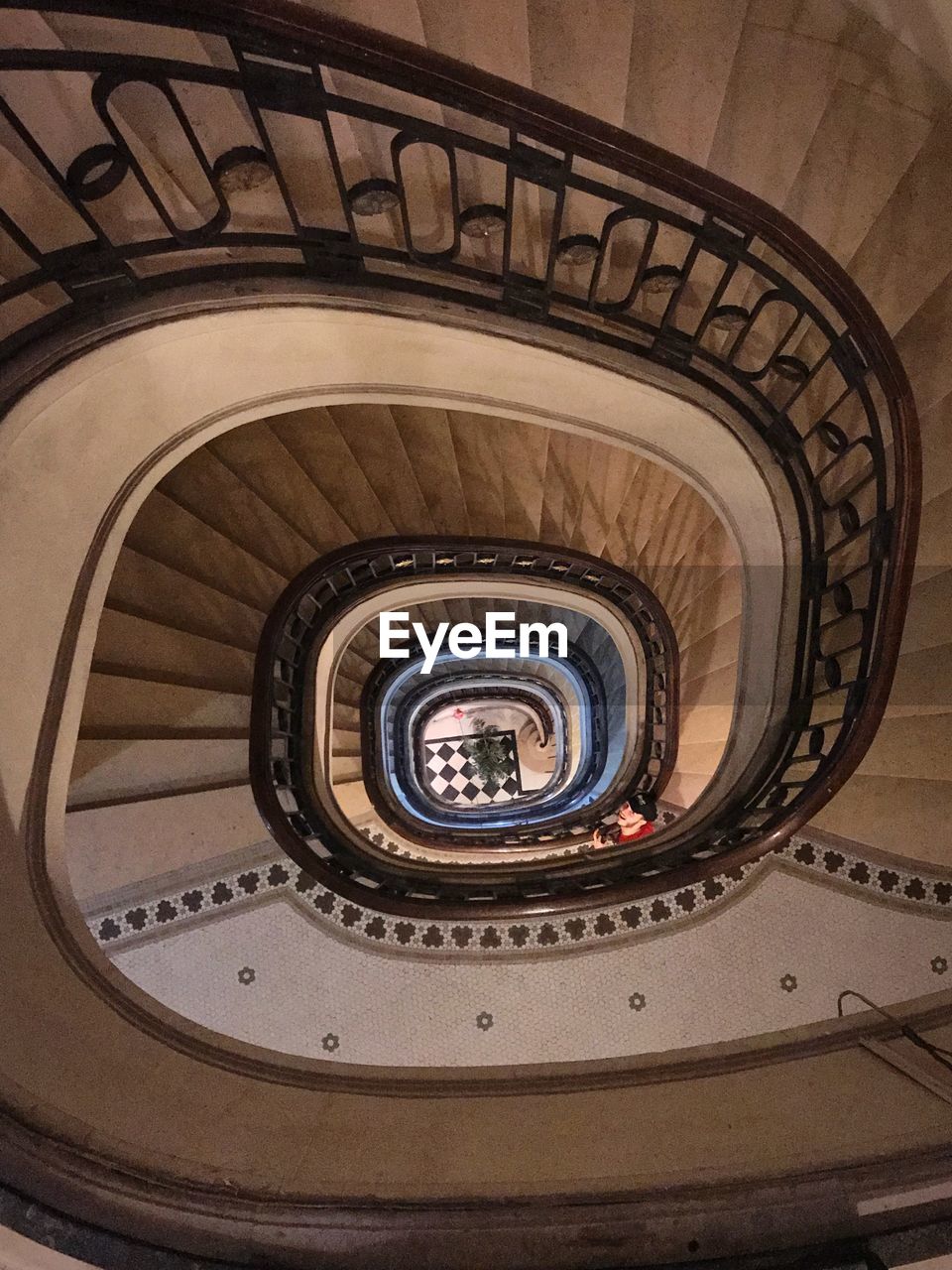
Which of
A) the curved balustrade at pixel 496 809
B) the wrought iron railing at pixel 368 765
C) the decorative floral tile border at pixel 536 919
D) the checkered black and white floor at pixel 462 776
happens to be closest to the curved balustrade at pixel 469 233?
the decorative floral tile border at pixel 536 919

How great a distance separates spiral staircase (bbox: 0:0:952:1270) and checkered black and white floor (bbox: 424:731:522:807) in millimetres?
6951

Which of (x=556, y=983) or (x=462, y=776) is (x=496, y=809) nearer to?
(x=462, y=776)

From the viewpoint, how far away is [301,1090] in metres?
2.06

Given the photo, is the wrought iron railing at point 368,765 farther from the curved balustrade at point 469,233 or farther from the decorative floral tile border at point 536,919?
the curved balustrade at point 469,233

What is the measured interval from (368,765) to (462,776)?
436 centimetres

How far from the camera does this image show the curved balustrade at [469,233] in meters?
1.62

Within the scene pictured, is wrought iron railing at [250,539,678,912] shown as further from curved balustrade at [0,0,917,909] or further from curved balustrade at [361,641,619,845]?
curved balustrade at [0,0,917,909]

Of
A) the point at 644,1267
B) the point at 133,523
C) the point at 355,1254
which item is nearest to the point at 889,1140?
the point at 644,1267

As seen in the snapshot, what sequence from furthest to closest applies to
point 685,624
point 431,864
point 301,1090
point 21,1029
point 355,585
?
point 685,624 → point 355,585 → point 431,864 → point 301,1090 → point 21,1029

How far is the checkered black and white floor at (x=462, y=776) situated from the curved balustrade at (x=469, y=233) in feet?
27.1

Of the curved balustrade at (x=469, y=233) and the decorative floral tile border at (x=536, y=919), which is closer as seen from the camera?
the curved balustrade at (x=469, y=233)

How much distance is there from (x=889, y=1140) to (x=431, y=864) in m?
3.39

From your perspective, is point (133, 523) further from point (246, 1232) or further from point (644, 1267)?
point (644, 1267)

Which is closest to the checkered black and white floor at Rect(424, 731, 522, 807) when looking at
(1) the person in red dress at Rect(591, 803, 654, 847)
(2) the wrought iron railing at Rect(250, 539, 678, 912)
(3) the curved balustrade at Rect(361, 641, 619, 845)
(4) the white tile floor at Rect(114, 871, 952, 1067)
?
(3) the curved balustrade at Rect(361, 641, 619, 845)
